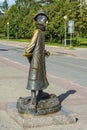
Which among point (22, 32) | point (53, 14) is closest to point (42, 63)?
point (53, 14)

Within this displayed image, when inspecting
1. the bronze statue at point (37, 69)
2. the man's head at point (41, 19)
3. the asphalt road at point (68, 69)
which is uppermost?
the man's head at point (41, 19)

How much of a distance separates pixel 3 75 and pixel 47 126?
8451mm

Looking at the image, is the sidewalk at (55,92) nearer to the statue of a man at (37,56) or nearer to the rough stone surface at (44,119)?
the rough stone surface at (44,119)

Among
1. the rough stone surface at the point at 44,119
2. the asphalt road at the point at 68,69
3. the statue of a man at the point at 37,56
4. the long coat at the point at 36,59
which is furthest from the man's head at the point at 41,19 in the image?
the asphalt road at the point at 68,69

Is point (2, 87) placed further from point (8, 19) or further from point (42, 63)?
point (8, 19)

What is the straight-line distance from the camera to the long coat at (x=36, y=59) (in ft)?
24.9

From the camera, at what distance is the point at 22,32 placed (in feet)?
241

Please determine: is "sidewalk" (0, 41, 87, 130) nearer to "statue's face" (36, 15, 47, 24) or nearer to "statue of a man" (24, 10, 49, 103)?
"statue of a man" (24, 10, 49, 103)

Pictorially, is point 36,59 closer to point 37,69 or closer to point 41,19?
point 37,69

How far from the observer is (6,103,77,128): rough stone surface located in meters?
Result: 7.30

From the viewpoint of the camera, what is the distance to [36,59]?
7.61m

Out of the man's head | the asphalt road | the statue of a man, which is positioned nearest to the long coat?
the statue of a man

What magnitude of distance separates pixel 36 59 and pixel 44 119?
115cm

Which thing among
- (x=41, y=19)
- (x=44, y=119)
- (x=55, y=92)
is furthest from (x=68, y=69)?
(x=44, y=119)
